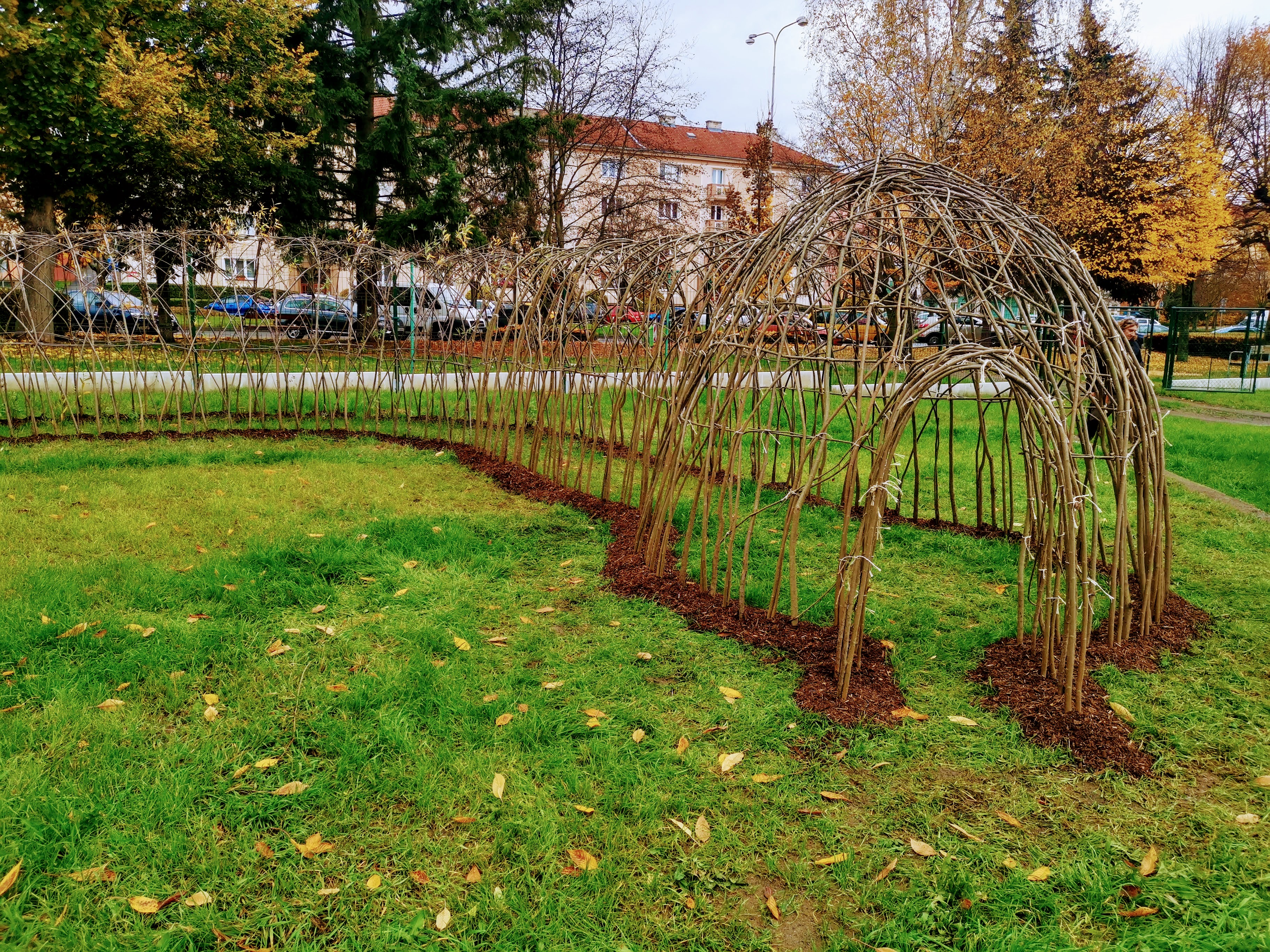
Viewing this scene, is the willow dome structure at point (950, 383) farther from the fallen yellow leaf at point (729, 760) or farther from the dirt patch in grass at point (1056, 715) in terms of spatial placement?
the fallen yellow leaf at point (729, 760)

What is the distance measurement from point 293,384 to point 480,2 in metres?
12.3

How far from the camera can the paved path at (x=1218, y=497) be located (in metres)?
6.97

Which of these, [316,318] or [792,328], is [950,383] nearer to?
[792,328]

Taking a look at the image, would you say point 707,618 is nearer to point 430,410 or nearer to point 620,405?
point 620,405

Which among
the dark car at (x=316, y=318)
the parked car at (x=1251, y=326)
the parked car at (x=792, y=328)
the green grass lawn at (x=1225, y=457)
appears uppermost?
the parked car at (x=1251, y=326)

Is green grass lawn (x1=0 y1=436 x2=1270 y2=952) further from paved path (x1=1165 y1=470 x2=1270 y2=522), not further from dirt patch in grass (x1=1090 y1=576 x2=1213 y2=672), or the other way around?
paved path (x1=1165 y1=470 x2=1270 y2=522)

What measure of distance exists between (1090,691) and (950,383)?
2.08 m

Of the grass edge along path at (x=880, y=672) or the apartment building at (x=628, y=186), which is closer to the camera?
the grass edge along path at (x=880, y=672)

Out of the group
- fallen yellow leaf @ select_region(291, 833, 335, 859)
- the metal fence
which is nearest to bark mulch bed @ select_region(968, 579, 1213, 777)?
fallen yellow leaf @ select_region(291, 833, 335, 859)

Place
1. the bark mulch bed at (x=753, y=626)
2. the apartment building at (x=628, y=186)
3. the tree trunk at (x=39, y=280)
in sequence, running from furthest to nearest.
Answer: the apartment building at (x=628, y=186) < the tree trunk at (x=39, y=280) < the bark mulch bed at (x=753, y=626)

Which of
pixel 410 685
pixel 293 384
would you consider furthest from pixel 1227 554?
pixel 293 384

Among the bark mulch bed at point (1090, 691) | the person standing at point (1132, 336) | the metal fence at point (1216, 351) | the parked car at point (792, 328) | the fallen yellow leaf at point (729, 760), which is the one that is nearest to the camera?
the fallen yellow leaf at point (729, 760)

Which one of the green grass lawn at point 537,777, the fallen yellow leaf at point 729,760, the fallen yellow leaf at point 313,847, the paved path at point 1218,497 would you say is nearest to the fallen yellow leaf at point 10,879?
the green grass lawn at point 537,777

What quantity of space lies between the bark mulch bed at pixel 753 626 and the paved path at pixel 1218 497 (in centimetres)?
431
